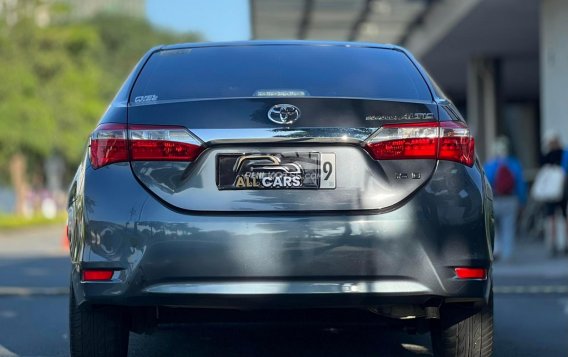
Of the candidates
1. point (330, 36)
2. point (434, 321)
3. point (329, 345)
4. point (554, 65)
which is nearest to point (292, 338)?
point (329, 345)

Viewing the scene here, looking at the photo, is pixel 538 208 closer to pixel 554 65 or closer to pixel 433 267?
pixel 554 65

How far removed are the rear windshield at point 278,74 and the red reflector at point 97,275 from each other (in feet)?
2.51

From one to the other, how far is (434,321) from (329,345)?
1368 millimetres

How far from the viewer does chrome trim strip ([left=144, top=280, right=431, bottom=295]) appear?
13.9ft

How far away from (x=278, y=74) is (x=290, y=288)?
1068 mm

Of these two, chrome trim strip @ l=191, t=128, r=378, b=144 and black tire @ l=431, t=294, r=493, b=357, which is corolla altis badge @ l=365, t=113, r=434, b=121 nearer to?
chrome trim strip @ l=191, t=128, r=378, b=144

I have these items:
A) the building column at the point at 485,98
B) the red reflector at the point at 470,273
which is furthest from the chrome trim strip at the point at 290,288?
the building column at the point at 485,98

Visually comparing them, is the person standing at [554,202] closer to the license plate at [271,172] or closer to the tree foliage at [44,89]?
the license plate at [271,172]

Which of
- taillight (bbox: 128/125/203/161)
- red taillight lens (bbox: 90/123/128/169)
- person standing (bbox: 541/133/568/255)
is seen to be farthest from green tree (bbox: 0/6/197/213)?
taillight (bbox: 128/125/203/161)

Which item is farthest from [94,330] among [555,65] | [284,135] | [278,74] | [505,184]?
A: [555,65]

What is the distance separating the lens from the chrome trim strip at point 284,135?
4.32m

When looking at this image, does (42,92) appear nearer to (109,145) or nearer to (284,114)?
(109,145)

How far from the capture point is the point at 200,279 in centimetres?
425

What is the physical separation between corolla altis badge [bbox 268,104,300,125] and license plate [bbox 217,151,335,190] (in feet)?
0.48
